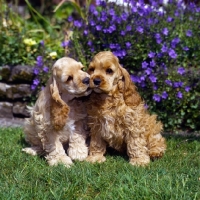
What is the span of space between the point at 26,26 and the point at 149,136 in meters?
3.87

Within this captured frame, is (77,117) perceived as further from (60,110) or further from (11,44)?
(11,44)

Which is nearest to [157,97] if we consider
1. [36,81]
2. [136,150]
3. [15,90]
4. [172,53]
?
[172,53]

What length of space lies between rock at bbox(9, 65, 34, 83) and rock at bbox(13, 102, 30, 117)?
0.39 meters

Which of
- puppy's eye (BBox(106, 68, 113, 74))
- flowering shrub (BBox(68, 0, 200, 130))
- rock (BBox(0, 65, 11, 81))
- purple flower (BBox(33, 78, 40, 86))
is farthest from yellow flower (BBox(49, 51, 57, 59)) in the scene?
puppy's eye (BBox(106, 68, 113, 74))

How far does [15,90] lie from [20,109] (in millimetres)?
319

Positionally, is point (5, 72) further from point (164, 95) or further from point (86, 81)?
point (86, 81)

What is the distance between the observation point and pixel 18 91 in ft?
25.1

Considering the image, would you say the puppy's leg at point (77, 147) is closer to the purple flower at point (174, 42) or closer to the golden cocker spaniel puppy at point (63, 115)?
the golden cocker spaniel puppy at point (63, 115)

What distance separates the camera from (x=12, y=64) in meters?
7.65

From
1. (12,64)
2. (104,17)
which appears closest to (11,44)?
(12,64)

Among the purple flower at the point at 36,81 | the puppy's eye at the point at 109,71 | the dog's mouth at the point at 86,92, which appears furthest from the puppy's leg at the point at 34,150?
the purple flower at the point at 36,81

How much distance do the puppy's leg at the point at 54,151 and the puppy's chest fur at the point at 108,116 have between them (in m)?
0.44

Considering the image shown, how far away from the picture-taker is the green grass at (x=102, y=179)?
4176 mm

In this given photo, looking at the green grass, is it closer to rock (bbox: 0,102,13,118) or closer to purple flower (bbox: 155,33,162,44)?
purple flower (bbox: 155,33,162,44)
